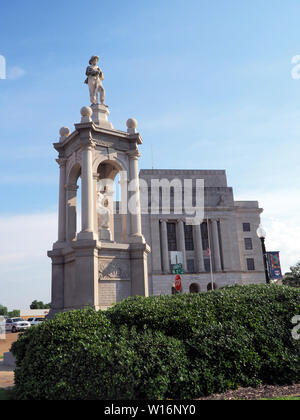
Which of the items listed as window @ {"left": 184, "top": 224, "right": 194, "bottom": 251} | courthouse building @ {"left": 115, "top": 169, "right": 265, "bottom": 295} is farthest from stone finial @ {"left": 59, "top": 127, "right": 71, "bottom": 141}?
window @ {"left": 184, "top": 224, "right": 194, "bottom": 251}

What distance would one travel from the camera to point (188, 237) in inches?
2675

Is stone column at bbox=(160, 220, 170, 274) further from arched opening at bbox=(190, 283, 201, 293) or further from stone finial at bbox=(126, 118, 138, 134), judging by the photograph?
stone finial at bbox=(126, 118, 138, 134)

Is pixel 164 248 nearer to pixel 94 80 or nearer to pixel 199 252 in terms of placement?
pixel 199 252

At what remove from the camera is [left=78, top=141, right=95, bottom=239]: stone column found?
46.3 feet

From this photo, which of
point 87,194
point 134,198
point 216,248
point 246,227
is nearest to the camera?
point 87,194

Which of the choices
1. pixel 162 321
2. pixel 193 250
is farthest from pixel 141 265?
pixel 193 250

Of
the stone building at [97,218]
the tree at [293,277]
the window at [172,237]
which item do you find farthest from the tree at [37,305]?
the stone building at [97,218]

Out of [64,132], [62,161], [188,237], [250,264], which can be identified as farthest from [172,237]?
[62,161]

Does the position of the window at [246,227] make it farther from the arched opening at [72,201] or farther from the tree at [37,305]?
the tree at [37,305]

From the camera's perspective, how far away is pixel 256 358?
329 inches

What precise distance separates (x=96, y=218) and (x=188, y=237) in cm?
5363
